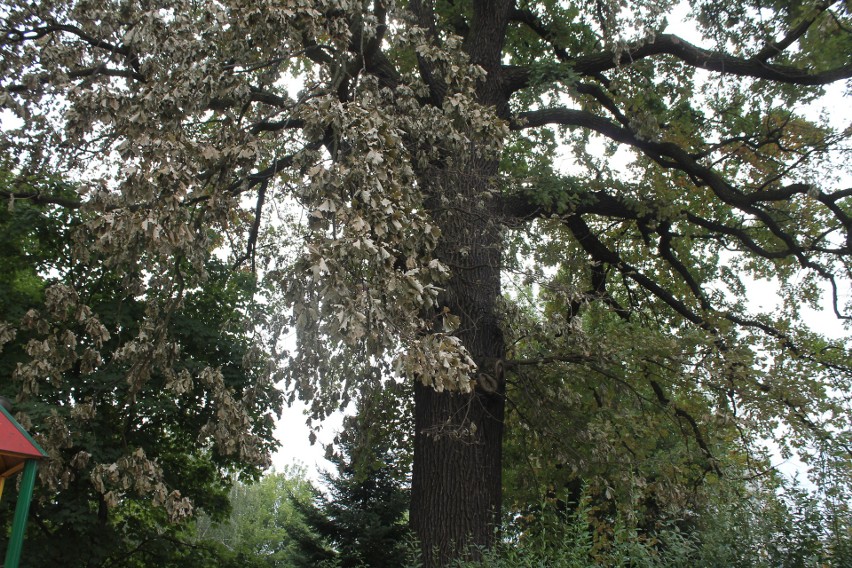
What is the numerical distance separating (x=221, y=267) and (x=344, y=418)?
6.29 meters

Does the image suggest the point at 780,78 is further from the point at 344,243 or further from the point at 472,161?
the point at 344,243

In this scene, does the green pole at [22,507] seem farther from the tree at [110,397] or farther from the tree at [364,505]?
the tree at [364,505]

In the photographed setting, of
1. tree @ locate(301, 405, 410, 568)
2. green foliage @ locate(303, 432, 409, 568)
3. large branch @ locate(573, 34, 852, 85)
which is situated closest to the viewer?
large branch @ locate(573, 34, 852, 85)

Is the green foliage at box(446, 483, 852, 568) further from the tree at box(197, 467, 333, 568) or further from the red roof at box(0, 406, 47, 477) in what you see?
the tree at box(197, 467, 333, 568)

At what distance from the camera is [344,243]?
550 centimetres

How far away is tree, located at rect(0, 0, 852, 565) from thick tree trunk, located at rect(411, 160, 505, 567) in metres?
0.03

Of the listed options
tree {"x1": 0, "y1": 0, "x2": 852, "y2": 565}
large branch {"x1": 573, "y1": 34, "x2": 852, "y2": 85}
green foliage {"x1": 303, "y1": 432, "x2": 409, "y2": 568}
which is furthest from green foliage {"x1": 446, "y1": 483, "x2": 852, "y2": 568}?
large branch {"x1": 573, "y1": 34, "x2": 852, "y2": 85}

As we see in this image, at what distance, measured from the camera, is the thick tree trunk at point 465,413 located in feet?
25.6

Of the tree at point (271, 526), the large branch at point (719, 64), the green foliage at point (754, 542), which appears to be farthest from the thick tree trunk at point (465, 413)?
the tree at point (271, 526)

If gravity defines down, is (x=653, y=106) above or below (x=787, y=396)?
above

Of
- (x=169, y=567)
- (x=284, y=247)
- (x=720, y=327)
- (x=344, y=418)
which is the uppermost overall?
(x=284, y=247)

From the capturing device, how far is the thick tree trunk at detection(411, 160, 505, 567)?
780 cm

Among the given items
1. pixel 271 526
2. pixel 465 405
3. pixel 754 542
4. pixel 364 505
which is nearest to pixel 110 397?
pixel 364 505

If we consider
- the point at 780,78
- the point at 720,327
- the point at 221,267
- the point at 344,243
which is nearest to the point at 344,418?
the point at 344,243
